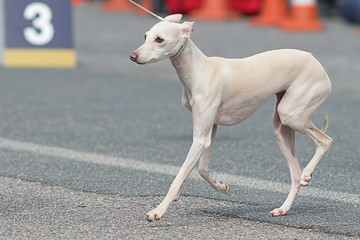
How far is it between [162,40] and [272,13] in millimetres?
12653

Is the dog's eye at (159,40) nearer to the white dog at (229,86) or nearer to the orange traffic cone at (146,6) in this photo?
the white dog at (229,86)

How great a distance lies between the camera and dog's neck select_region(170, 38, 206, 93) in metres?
5.01

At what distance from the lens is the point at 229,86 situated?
5074 mm

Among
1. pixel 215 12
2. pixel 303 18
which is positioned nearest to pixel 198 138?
pixel 303 18

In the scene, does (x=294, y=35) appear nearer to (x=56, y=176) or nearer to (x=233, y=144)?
(x=233, y=144)

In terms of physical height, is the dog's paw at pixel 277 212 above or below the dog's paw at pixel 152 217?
below

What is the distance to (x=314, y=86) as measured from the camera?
520cm

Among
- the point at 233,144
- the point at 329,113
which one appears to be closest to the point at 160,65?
the point at 329,113

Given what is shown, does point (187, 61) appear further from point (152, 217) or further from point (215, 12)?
point (215, 12)

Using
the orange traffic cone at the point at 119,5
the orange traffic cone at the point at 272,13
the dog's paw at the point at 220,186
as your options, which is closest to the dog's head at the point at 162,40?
the dog's paw at the point at 220,186

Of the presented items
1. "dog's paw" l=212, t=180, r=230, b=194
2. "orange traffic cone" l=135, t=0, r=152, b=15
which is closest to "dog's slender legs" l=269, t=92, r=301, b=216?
"dog's paw" l=212, t=180, r=230, b=194

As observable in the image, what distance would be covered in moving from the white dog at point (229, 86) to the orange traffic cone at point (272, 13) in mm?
12007

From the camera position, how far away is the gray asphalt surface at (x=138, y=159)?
5.01m

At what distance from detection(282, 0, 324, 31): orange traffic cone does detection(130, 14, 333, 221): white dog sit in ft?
35.9
